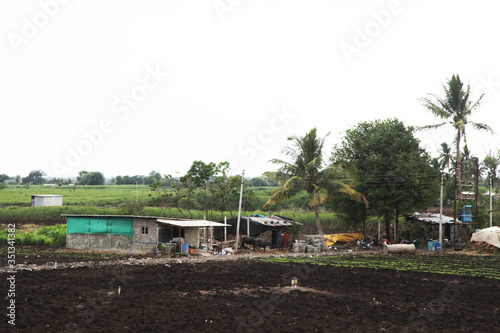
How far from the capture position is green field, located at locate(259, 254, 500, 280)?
22553 mm

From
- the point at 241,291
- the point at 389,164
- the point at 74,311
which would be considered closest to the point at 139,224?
the point at 241,291

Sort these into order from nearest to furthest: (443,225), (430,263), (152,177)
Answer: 1. (430,263)
2. (443,225)
3. (152,177)

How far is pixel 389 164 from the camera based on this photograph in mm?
36656

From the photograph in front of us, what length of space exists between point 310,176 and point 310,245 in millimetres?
5909

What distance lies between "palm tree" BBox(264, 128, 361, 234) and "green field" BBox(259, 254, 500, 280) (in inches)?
263

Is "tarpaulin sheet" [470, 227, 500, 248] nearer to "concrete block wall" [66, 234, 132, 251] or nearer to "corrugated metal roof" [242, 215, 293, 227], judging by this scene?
"corrugated metal roof" [242, 215, 293, 227]

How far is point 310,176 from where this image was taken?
1451 inches

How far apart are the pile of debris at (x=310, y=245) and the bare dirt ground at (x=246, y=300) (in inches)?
414

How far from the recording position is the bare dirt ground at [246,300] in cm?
1197

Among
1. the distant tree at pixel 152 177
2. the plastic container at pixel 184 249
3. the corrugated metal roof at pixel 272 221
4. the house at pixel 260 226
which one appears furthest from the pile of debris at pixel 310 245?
the distant tree at pixel 152 177

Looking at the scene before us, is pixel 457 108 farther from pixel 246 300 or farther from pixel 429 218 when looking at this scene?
pixel 246 300

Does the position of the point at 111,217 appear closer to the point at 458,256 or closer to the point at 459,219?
the point at 458,256

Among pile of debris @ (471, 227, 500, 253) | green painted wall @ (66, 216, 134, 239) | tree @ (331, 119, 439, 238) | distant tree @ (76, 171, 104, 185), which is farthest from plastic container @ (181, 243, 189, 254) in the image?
distant tree @ (76, 171, 104, 185)

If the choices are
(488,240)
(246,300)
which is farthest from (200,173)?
(246,300)
